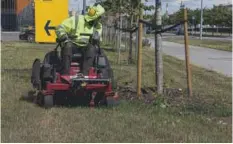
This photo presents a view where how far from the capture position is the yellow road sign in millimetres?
11242

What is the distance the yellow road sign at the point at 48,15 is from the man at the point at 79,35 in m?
2.45

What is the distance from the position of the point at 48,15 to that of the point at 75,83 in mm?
3322

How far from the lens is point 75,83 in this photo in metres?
8.37

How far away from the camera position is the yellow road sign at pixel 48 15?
36.9 feet

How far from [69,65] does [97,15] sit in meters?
0.95

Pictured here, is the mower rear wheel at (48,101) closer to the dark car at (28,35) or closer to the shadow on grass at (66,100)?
the shadow on grass at (66,100)

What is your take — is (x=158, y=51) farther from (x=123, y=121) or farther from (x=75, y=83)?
(x=123, y=121)

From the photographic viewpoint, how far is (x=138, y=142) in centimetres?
602

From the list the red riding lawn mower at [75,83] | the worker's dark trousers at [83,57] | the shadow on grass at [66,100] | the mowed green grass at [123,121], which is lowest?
the mowed green grass at [123,121]

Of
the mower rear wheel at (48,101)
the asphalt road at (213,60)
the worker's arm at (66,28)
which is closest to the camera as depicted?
the mower rear wheel at (48,101)

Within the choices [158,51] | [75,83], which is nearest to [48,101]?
[75,83]

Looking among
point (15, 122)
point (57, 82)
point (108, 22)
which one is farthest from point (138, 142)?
point (108, 22)

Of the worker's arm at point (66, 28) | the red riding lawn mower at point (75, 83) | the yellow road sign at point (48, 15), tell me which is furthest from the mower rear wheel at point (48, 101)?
the yellow road sign at point (48, 15)

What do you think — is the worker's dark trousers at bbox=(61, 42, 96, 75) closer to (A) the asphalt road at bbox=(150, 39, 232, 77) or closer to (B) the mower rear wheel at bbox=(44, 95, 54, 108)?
(B) the mower rear wheel at bbox=(44, 95, 54, 108)
